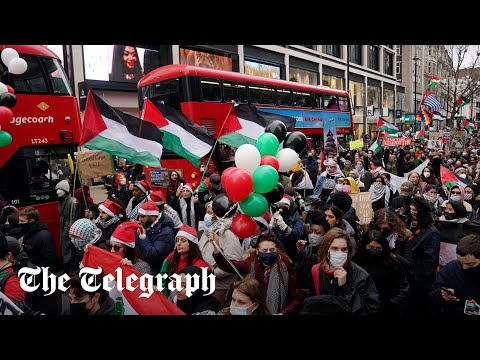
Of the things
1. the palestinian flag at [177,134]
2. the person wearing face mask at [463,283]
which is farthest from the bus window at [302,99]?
the person wearing face mask at [463,283]

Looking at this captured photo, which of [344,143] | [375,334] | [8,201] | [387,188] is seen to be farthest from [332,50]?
[375,334]

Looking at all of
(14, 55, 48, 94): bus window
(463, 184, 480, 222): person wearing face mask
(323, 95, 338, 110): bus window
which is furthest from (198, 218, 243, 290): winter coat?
(323, 95, 338, 110): bus window

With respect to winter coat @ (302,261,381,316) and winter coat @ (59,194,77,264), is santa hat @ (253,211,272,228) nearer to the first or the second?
winter coat @ (302,261,381,316)

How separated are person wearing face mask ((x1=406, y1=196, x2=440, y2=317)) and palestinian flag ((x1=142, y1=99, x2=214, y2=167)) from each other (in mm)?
3012

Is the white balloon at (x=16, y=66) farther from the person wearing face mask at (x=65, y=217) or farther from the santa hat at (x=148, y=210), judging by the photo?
the santa hat at (x=148, y=210)

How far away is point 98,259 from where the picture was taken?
10.9 ft

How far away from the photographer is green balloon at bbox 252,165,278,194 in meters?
3.44

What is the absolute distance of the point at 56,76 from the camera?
725cm

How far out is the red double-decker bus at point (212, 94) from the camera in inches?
394

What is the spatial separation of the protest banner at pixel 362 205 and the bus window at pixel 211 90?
5812 millimetres

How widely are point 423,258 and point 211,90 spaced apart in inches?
308

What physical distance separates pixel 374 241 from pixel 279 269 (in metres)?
0.89

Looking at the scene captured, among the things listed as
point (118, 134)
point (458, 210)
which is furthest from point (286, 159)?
point (118, 134)

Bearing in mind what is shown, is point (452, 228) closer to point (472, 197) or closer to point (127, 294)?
point (472, 197)
